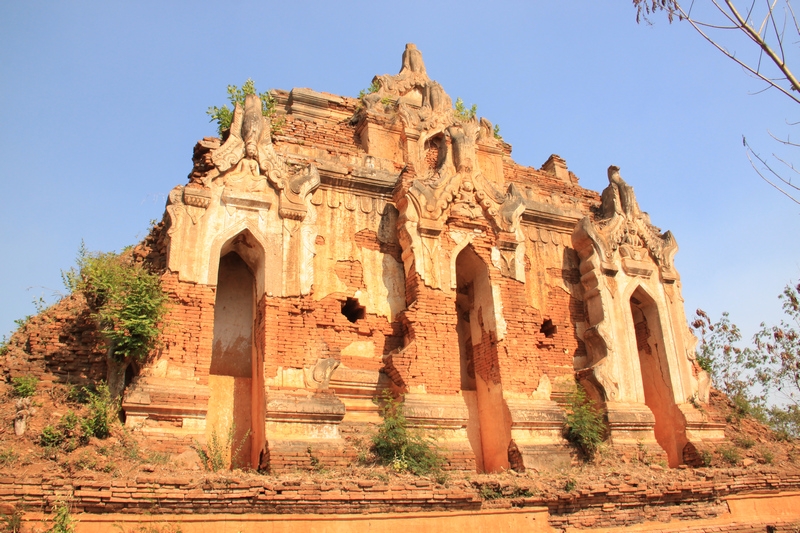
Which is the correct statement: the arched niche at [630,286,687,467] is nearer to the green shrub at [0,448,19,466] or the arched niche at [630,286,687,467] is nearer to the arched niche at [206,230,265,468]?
the arched niche at [206,230,265,468]

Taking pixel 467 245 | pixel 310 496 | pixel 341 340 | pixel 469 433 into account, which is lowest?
pixel 310 496

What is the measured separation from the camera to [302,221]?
1037 cm

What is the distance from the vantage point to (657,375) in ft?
42.1

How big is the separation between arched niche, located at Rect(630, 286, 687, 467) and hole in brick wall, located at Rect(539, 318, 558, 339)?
1.56m

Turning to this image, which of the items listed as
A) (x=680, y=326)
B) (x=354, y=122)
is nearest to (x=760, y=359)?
(x=680, y=326)

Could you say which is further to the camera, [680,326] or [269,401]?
[680,326]

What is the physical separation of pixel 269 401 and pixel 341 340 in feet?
5.79

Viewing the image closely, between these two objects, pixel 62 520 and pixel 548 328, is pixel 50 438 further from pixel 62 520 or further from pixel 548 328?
pixel 548 328

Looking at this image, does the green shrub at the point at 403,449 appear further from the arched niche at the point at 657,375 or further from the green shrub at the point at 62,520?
the arched niche at the point at 657,375

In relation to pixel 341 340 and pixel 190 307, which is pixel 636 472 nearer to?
pixel 341 340

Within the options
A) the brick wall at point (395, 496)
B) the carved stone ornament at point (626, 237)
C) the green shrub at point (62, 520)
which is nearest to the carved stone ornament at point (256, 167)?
the brick wall at point (395, 496)

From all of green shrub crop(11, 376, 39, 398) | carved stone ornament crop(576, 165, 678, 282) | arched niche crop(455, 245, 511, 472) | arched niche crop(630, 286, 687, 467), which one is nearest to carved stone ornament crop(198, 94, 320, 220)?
arched niche crop(455, 245, 511, 472)

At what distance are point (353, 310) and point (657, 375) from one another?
5920 millimetres

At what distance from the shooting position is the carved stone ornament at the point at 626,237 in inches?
513
